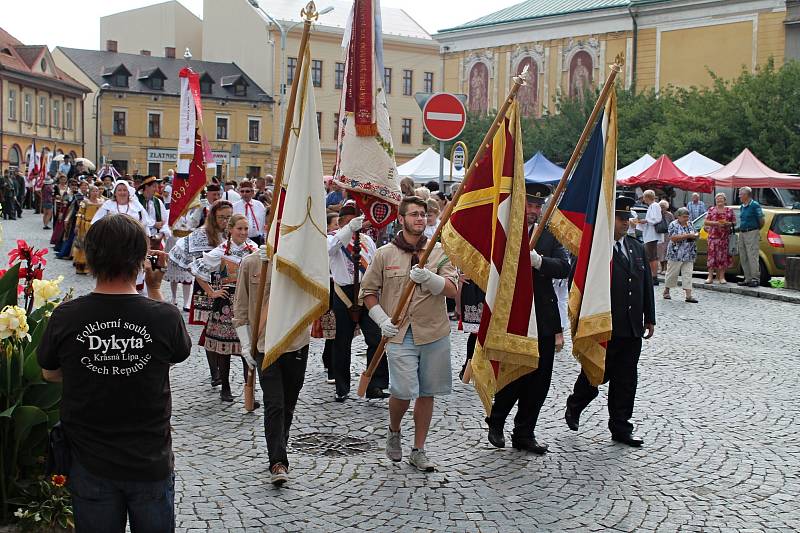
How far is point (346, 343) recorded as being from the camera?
30.1ft

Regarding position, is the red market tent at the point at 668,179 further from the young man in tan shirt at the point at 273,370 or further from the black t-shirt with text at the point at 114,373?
the black t-shirt with text at the point at 114,373

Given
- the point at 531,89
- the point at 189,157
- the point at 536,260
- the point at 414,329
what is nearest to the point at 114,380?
the point at 414,329

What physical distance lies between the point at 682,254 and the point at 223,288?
1104 cm

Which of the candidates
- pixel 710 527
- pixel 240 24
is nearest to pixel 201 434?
pixel 710 527

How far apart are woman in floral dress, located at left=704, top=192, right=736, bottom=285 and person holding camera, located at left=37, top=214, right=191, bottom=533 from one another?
17.6 metres

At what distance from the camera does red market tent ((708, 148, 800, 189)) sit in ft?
86.0

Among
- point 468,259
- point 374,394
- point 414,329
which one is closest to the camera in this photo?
point 414,329

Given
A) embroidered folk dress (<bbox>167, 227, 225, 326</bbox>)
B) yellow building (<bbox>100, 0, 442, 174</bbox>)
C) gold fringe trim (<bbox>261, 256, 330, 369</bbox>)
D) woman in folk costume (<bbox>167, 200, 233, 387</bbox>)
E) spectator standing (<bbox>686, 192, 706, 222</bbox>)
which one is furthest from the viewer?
yellow building (<bbox>100, 0, 442, 174</bbox>)

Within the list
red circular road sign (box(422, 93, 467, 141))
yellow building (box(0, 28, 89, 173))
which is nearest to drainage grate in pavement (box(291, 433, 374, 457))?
red circular road sign (box(422, 93, 467, 141))

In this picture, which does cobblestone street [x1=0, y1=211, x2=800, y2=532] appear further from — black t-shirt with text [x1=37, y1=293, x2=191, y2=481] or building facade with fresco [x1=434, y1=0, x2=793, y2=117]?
building facade with fresco [x1=434, y1=0, x2=793, y2=117]

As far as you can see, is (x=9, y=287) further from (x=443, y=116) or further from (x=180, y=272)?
(x=180, y=272)

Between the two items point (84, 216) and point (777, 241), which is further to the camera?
point (777, 241)

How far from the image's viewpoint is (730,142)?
1426 inches

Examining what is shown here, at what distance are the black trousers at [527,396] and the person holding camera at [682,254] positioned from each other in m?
10.6
